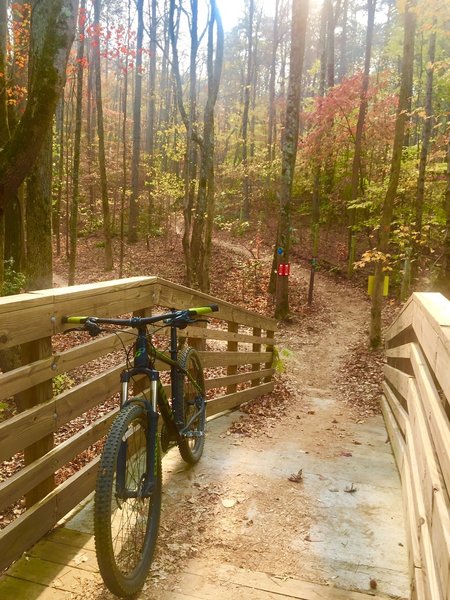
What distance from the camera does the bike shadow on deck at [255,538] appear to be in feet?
8.36

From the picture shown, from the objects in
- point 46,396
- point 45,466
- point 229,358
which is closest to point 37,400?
point 46,396

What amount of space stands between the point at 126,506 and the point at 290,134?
40.0ft

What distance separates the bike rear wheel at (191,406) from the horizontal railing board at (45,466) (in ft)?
2.02

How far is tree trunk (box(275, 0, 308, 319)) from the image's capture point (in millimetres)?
12828

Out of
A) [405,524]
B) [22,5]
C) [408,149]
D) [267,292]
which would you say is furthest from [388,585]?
[408,149]

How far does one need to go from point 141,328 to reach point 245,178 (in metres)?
23.4

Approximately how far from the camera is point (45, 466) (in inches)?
105

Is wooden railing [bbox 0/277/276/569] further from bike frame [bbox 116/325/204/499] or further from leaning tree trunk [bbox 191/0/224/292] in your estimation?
leaning tree trunk [bbox 191/0/224/292]

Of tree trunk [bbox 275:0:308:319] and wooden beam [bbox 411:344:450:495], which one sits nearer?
wooden beam [bbox 411:344:450:495]

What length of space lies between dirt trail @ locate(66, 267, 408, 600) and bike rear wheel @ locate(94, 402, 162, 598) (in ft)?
0.49

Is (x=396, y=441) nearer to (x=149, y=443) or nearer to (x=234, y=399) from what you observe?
(x=234, y=399)

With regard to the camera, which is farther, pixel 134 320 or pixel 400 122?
pixel 400 122

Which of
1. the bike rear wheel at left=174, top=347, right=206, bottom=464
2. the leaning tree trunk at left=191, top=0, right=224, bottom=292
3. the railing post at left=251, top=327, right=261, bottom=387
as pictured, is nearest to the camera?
the bike rear wheel at left=174, top=347, right=206, bottom=464

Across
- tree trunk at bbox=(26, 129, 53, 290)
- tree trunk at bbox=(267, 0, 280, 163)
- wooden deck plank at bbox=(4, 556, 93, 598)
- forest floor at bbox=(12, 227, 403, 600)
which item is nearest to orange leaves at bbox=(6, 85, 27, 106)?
tree trunk at bbox=(26, 129, 53, 290)
